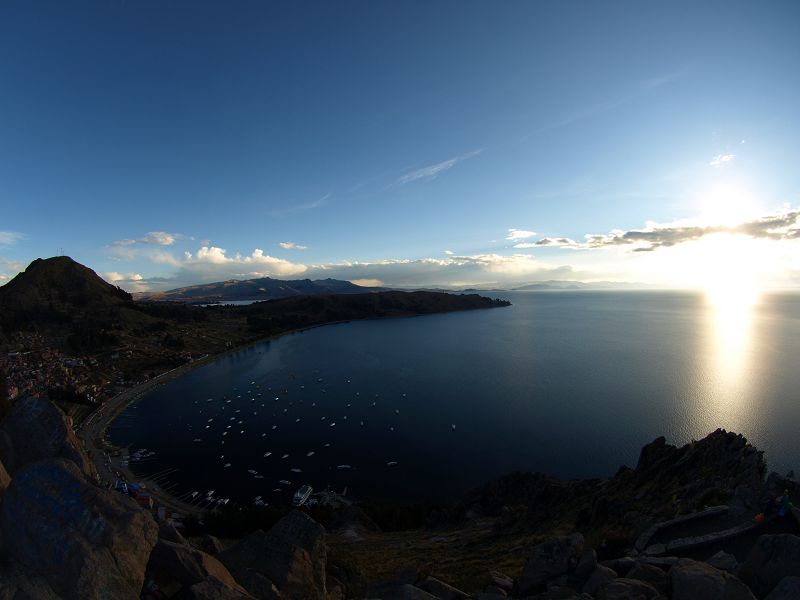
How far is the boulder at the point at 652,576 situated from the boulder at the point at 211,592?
14987mm

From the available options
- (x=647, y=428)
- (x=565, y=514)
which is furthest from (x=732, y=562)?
(x=647, y=428)

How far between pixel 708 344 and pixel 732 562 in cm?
16301

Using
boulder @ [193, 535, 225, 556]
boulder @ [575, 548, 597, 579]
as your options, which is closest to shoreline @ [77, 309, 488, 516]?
boulder @ [193, 535, 225, 556]

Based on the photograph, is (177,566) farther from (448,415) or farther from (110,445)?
(110,445)

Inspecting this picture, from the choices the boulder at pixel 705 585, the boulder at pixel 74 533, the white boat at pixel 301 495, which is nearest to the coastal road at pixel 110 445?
the white boat at pixel 301 495

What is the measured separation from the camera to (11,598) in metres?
10.6

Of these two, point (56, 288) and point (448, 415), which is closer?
point (448, 415)

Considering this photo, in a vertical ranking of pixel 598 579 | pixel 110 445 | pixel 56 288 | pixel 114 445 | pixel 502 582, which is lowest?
pixel 114 445

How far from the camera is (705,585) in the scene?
42.4 feet

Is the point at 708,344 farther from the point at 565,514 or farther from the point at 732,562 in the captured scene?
the point at 732,562

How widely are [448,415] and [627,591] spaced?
66.9 metres

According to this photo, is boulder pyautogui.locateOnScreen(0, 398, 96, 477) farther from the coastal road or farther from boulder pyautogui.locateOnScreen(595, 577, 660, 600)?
the coastal road

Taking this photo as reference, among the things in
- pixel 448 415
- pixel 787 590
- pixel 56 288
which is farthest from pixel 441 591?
pixel 56 288

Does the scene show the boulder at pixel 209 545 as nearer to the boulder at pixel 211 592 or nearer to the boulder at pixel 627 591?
the boulder at pixel 211 592
